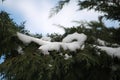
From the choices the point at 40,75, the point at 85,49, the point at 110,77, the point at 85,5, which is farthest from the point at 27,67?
the point at 85,5

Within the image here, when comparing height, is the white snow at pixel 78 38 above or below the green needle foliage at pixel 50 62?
above

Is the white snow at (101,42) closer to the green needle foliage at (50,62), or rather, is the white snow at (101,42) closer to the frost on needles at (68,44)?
the green needle foliage at (50,62)

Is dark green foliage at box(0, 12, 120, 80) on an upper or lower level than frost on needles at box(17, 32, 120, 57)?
lower

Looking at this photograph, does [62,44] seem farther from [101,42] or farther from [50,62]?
[101,42]

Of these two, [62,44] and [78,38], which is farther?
[78,38]

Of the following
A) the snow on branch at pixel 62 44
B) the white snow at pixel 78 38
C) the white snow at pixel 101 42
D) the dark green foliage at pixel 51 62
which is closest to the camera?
the dark green foliage at pixel 51 62

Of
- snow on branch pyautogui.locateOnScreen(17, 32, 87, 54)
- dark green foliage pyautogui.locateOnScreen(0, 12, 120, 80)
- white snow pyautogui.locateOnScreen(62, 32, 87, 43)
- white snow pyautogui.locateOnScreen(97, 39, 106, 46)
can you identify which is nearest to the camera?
dark green foliage pyautogui.locateOnScreen(0, 12, 120, 80)

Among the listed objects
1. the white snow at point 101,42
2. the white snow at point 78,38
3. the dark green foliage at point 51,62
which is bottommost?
the dark green foliage at point 51,62

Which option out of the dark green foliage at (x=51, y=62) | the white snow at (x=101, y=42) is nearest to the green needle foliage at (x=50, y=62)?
the dark green foliage at (x=51, y=62)

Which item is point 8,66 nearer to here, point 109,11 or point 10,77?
point 10,77

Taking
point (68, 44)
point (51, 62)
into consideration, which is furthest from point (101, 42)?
point (51, 62)

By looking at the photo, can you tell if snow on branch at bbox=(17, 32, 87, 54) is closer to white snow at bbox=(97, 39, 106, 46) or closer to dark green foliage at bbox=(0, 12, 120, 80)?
dark green foliage at bbox=(0, 12, 120, 80)

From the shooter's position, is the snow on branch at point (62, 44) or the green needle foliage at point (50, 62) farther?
the snow on branch at point (62, 44)

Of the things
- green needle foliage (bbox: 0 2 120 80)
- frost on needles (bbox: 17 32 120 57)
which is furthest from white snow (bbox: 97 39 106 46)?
frost on needles (bbox: 17 32 120 57)
